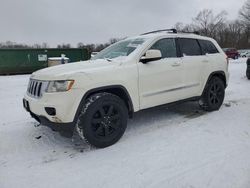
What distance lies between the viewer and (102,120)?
3.94 m

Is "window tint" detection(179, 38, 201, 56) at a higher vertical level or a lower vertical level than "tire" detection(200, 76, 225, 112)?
higher

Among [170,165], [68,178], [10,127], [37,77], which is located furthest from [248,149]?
[10,127]

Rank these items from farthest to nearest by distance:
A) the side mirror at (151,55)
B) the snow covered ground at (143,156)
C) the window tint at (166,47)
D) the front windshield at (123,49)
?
1. the window tint at (166,47)
2. the front windshield at (123,49)
3. the side mirror at (151,55)
4. the snow covered ground at (143,156)

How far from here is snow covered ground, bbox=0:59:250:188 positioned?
121 inches

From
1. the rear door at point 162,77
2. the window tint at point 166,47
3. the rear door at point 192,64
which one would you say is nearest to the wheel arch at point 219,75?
the rear door at point 192,64

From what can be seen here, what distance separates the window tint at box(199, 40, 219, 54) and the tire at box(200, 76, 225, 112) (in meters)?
0.60

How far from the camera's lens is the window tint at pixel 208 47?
5.75 meters

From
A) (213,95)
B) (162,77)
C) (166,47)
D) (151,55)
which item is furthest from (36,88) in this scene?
(213,95)

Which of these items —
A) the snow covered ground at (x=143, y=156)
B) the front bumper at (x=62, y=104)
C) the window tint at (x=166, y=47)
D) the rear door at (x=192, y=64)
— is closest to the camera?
the snow covered ground at (x=143, y=156)

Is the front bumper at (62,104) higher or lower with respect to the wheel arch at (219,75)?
lower

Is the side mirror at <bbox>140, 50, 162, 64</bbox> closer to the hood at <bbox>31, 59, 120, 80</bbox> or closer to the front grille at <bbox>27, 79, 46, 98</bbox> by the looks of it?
the hood at <bbox>31, 59, 120, 80</bbox>

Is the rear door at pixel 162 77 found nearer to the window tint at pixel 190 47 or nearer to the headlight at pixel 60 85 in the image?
the window tint at pixel 190 47

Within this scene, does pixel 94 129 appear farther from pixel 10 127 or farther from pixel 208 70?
pixel 208 70

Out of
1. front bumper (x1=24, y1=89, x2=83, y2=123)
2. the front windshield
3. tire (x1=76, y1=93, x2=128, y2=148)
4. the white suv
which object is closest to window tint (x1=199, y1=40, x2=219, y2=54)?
the white suv
